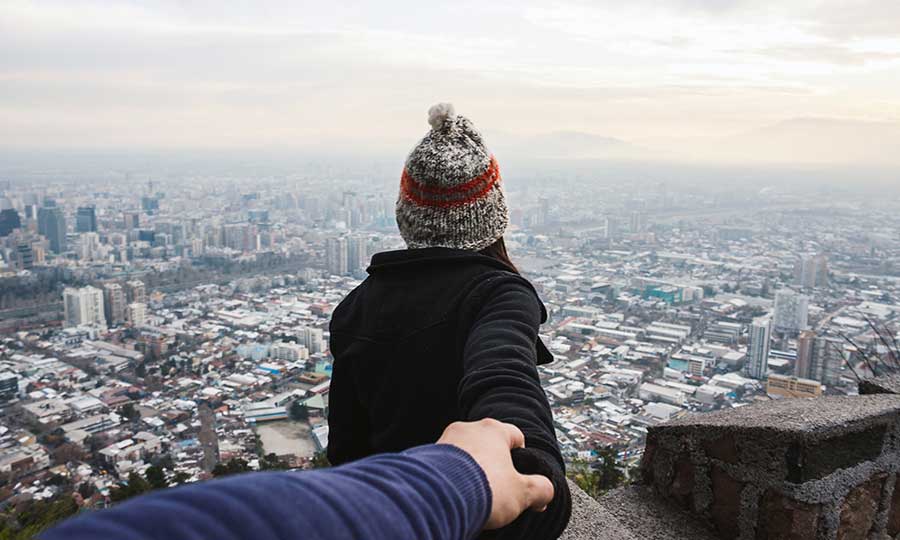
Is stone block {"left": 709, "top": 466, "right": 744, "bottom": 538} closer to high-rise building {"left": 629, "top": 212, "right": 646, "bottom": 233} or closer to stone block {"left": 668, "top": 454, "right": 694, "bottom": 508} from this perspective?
stone block {"left": 668, "top": 454, "right": 694, "bottom": 508}

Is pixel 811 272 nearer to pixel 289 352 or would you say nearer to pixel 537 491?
pixel 289 352

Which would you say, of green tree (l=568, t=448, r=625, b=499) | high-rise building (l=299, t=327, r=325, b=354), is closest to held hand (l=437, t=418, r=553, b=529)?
green tree (l=568, t=448, r=625, b=499)

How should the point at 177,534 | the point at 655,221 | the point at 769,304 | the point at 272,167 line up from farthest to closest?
the point at 272,167 < the point at 655,221 < the point at 769,304 < the point at 177,534

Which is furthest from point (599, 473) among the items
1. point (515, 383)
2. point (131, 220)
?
point (131, 220)

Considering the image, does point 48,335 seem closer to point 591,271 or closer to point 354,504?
point 591,271

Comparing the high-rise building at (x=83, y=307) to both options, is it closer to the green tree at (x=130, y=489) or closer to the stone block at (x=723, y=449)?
the green tree at (x=130, y=489)

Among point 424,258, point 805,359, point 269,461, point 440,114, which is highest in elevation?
point 440,114

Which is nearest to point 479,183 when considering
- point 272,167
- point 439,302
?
point 439,302
